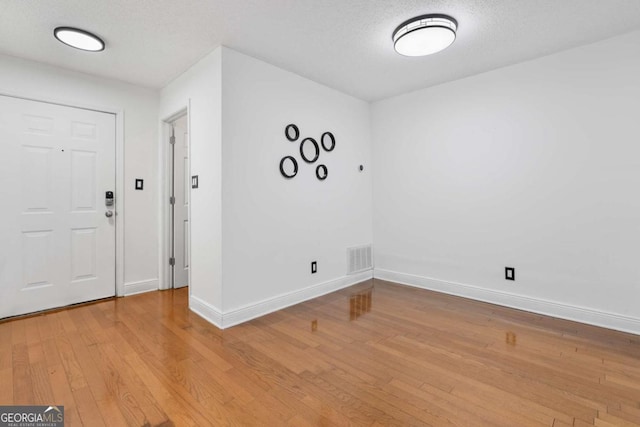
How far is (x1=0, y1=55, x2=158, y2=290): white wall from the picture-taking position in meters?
3.04

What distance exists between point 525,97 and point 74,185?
4.62 meters

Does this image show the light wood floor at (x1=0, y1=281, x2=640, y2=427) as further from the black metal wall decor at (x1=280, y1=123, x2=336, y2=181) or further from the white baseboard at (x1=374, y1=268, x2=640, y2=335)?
the black metal wall decor at (x1=280, y1=123, x2=336, y2=181)

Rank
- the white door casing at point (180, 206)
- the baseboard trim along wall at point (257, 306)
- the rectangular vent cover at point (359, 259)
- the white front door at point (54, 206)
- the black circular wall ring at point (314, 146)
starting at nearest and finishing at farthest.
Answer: the baseboard trim along wall at point (257, 306), the white front door at point (54, 206), the black circular wall ring at point (314, 146), the white door casing at point (180, 206), the rectangular vent cover at point (359, 259)

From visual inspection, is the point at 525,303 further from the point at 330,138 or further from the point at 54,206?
the point at 54,206

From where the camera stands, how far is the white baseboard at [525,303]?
2486mm

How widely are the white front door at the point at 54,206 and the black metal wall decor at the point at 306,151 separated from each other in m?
1.96

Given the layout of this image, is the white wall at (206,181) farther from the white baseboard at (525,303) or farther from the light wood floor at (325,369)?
the white baseboard at (525,303)

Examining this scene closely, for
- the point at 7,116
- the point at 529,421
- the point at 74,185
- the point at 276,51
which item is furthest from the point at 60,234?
the point at 529,421

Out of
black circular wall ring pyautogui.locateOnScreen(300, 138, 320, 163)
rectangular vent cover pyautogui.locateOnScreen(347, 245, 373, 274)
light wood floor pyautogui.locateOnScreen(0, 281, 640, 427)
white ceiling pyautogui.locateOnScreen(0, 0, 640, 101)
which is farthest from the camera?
rectangular vent cover pyautogui.locateOnScreen(347, 245, 373, 274)

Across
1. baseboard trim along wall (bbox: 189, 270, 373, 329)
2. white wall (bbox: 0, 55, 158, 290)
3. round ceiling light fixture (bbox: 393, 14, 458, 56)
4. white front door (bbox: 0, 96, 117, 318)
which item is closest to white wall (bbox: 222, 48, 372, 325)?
baseboard trim along wall (bbox: 189, 270, 373, 329)

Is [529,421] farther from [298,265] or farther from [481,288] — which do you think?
[298,265]

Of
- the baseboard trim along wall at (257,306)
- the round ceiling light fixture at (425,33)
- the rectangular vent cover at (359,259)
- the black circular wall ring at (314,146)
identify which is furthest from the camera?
the rectangular vent cover at (359,259)

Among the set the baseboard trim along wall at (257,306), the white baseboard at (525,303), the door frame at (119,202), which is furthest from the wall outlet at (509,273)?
the door frame at (119,202)

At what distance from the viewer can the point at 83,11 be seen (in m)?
2.08
